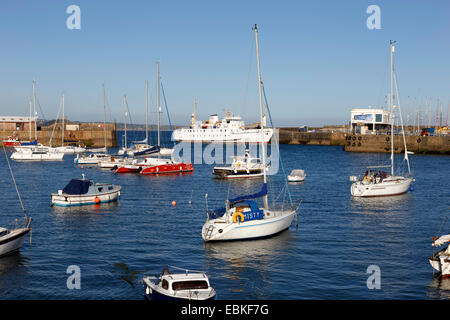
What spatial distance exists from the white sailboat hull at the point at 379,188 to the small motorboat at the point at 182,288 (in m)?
34.2

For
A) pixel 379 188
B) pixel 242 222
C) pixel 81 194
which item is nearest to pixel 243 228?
pixel 242 222

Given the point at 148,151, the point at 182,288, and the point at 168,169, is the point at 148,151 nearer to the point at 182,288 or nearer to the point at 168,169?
the point at 168,169

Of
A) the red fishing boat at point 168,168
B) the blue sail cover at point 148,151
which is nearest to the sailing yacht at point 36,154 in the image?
the blue sail cover at point 148,151

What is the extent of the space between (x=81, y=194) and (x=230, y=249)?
2019cm

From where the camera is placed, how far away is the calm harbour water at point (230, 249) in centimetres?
2297

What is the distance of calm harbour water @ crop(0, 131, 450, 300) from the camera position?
904 inches

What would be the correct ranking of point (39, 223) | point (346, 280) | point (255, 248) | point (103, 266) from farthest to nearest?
point (39, 223)
point (255, 248)
point (103, 266)
point (346, 280)

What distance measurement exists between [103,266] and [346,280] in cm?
1323

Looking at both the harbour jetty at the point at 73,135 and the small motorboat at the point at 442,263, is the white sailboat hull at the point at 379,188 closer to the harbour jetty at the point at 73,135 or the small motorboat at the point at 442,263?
the small motorboat at the point at 442,263

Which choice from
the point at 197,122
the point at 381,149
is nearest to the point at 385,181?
the point at 381,149

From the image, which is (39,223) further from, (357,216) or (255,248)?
(357,216)

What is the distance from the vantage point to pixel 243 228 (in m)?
30.7

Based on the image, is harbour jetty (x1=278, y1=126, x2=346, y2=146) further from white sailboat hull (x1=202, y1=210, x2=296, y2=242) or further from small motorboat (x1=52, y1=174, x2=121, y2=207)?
white sailboat hull (x1=202, y1=210, x2=296, y2=242)
